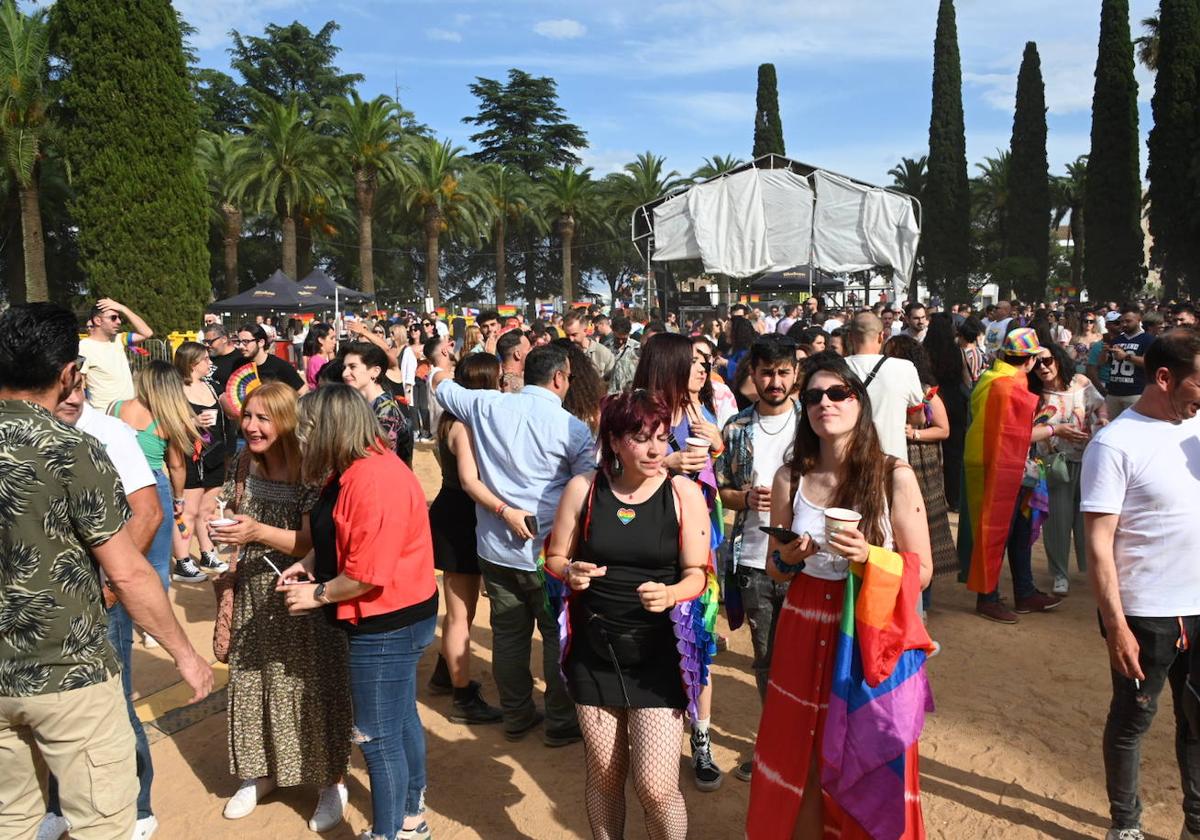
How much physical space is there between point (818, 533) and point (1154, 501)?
1190 mm

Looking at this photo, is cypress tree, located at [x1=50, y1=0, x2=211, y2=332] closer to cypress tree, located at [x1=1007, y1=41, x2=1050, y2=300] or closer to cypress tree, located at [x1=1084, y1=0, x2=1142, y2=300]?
cypress tree, located at [x1=1084, y1=0, x2=1142, y2=300]

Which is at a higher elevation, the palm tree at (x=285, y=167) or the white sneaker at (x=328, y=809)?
the palm tree at (x=285, y=167)

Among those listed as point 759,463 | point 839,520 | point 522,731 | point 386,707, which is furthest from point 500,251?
point 839,520

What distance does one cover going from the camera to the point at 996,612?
6.10 meters

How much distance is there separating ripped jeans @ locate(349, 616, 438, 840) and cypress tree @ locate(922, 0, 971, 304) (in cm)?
4288

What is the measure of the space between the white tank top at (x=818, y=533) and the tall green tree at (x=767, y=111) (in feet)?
143

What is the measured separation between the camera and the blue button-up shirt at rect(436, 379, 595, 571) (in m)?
4.12

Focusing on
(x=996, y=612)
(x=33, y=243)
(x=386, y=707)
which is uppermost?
(x=33, y=243)

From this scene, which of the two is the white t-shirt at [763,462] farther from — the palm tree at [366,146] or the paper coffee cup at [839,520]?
the palm tree at [366,146]

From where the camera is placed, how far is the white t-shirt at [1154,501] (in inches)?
120

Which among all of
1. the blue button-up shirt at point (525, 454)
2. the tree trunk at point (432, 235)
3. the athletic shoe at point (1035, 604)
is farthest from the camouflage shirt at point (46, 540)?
the tree trunk at point (432, 235)

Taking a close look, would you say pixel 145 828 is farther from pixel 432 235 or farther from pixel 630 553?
pixel 432 235

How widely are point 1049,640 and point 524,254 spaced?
5938cm

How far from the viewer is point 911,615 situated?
263 centimetres
